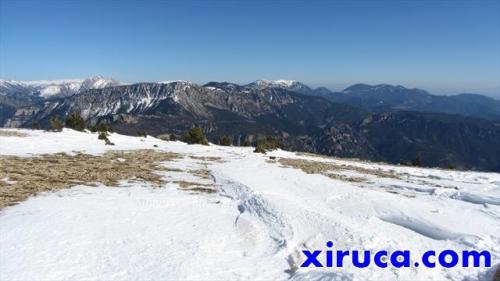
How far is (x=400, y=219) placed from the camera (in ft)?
40.2

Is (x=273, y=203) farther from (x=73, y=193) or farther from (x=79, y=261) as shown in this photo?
(x=73, y=193)

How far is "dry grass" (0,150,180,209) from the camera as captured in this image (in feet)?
50.1

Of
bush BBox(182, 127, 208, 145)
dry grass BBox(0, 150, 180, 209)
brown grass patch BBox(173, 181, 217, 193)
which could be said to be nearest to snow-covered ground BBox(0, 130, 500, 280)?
brown grass patch BBox(173, 181, 217, 193)

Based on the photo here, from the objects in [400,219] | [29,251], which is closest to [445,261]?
[400,219]

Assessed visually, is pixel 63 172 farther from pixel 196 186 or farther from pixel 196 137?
pixel 196 137

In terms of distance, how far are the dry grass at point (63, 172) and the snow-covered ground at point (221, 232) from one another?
1.16 meters

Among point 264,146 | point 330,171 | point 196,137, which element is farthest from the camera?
point 196,137

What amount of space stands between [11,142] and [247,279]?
91.8 ft

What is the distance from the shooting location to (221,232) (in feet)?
36.3

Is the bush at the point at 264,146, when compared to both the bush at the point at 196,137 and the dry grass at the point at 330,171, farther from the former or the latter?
the dry grass at the point at 330,171

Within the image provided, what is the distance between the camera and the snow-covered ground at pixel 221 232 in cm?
840

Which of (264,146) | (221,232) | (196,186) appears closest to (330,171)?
(196,186)

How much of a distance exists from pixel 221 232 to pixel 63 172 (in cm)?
1167

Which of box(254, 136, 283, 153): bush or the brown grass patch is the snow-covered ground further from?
box(254, 136, 283, 153): bush
